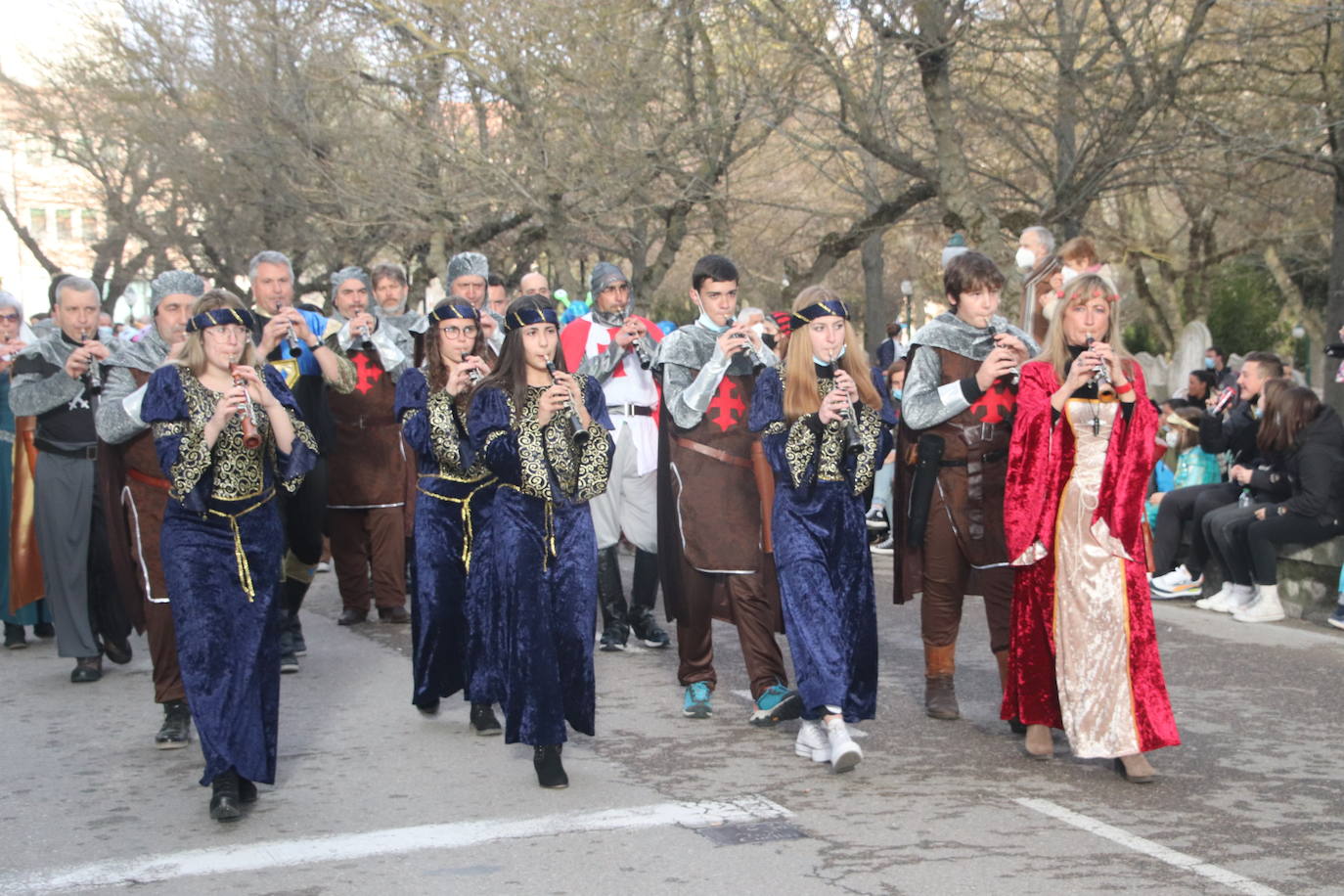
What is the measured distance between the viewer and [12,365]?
8.61m

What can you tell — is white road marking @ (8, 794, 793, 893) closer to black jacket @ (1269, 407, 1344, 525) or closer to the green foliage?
black jacket @ (1269, 407, 1344, 525)

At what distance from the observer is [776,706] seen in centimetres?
676

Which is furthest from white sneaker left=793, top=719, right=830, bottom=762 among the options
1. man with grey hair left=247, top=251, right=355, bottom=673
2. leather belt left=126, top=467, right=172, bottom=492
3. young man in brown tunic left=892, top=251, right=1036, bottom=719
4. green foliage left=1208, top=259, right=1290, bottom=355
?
green foliage left=1208, top=259, right=1290, bottom=355

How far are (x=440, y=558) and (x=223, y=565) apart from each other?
4.60ft

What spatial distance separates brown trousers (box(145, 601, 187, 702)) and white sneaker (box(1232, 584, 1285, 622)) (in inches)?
244

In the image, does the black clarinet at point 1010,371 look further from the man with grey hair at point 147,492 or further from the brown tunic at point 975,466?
the man with grey hair at point 147,492

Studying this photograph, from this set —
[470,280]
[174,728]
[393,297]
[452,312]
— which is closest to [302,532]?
[393,297]

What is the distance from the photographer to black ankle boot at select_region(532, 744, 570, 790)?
581cm

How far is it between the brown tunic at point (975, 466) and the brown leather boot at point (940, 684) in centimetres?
45

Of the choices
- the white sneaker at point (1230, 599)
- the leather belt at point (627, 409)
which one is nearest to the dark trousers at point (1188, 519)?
the white sneaker at point (1230, 599)

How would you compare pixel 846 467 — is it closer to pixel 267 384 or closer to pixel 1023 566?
pixel 1023 566

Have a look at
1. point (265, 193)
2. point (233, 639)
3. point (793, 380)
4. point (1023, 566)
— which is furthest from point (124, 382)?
point (265, 193)

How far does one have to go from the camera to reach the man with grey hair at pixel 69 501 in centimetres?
830

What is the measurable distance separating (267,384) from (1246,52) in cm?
1136
